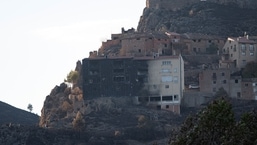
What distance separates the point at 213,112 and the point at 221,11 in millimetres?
99487

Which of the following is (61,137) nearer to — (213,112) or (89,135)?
(89,135)

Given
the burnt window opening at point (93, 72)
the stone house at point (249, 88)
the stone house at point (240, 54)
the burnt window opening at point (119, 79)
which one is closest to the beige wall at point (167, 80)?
the burnt window opening at point (119, 79)

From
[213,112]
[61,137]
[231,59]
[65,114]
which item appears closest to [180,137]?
[213,112]

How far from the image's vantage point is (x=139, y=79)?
375ft

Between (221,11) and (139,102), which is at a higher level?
(221,11)

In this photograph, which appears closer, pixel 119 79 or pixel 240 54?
pixel 119 79

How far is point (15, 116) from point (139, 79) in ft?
80.2

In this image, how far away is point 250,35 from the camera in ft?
445

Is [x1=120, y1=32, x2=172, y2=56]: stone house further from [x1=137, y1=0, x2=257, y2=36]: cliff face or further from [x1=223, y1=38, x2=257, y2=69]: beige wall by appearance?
[x1=137, y1=0, x2=257, y2=36]: cliff face

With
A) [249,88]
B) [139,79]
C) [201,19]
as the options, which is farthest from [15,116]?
[249,88]

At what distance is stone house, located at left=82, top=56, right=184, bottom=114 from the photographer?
112062 mm

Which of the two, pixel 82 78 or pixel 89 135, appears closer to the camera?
pixel 89 135

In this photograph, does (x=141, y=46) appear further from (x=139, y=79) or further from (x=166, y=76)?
(x=166, y=76)

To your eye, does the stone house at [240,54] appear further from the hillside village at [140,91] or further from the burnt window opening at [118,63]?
the burnt window opening at [118,63]
